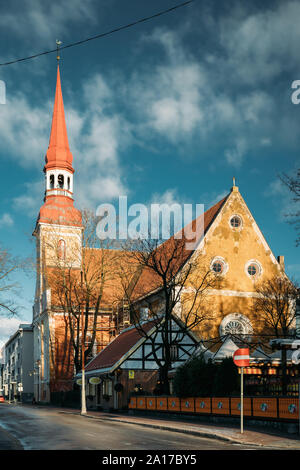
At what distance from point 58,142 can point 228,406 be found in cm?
4646

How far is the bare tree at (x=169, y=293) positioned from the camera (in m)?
32.8

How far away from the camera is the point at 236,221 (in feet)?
145

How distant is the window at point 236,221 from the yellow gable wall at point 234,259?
0.83 ft

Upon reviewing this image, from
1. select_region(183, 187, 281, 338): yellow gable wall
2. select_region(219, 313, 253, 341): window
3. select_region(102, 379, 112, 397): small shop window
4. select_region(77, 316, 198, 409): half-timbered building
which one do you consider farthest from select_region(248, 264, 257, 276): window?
select_region(102, 379, 112, 397): small shop window

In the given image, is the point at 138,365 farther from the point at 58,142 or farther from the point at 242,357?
the point at 58,142

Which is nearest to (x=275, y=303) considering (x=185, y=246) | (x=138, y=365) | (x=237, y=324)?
(x=237, y=324)

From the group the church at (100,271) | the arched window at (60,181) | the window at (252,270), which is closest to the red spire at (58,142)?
the church at (100,271)

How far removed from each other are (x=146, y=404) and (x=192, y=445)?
56.6ft

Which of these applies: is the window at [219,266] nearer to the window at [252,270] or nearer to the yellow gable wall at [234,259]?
the yellow gable wall at [234,259]

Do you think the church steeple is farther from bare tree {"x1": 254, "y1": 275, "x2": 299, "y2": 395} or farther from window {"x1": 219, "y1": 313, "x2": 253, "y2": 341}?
bare tree {"x1": 254, "y1": 275, "x2": 299, "y2": 395}

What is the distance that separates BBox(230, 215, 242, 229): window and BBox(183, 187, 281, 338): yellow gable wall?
255 mm

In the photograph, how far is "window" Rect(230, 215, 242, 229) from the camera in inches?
1732
